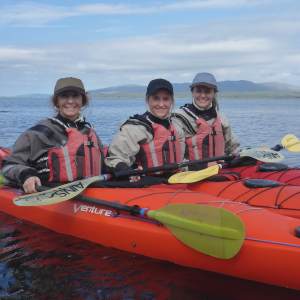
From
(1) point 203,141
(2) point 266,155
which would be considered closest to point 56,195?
(1) point 203,141

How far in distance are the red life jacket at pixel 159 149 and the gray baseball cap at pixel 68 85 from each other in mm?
905

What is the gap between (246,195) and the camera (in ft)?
11.5

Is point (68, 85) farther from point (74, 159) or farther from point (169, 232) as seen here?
point (169, 232)

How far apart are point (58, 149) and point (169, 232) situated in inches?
56.2

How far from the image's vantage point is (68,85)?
11.8 feet

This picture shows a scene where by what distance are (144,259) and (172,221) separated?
63cm

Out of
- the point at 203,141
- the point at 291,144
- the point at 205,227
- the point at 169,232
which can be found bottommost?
the point at 169,232

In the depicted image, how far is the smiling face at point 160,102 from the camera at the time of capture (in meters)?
3.88

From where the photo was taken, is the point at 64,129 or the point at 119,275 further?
the point at 64,129

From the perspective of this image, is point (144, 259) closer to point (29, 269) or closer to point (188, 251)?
point (188, 251)

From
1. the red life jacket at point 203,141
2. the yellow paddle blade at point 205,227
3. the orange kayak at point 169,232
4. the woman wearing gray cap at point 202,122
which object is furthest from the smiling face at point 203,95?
the yellow paddle blade at point 205,227

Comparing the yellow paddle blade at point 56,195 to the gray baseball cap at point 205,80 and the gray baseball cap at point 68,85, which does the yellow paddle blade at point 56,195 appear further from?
the gray baseball cap at point 205,80

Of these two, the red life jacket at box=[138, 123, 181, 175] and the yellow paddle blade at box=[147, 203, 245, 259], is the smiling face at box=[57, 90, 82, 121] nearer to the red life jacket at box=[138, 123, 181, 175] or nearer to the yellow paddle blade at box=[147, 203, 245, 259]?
the red life jacket at box=[138, 123, 181, 175]

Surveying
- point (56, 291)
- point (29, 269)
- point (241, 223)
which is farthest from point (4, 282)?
point (241, 223)
